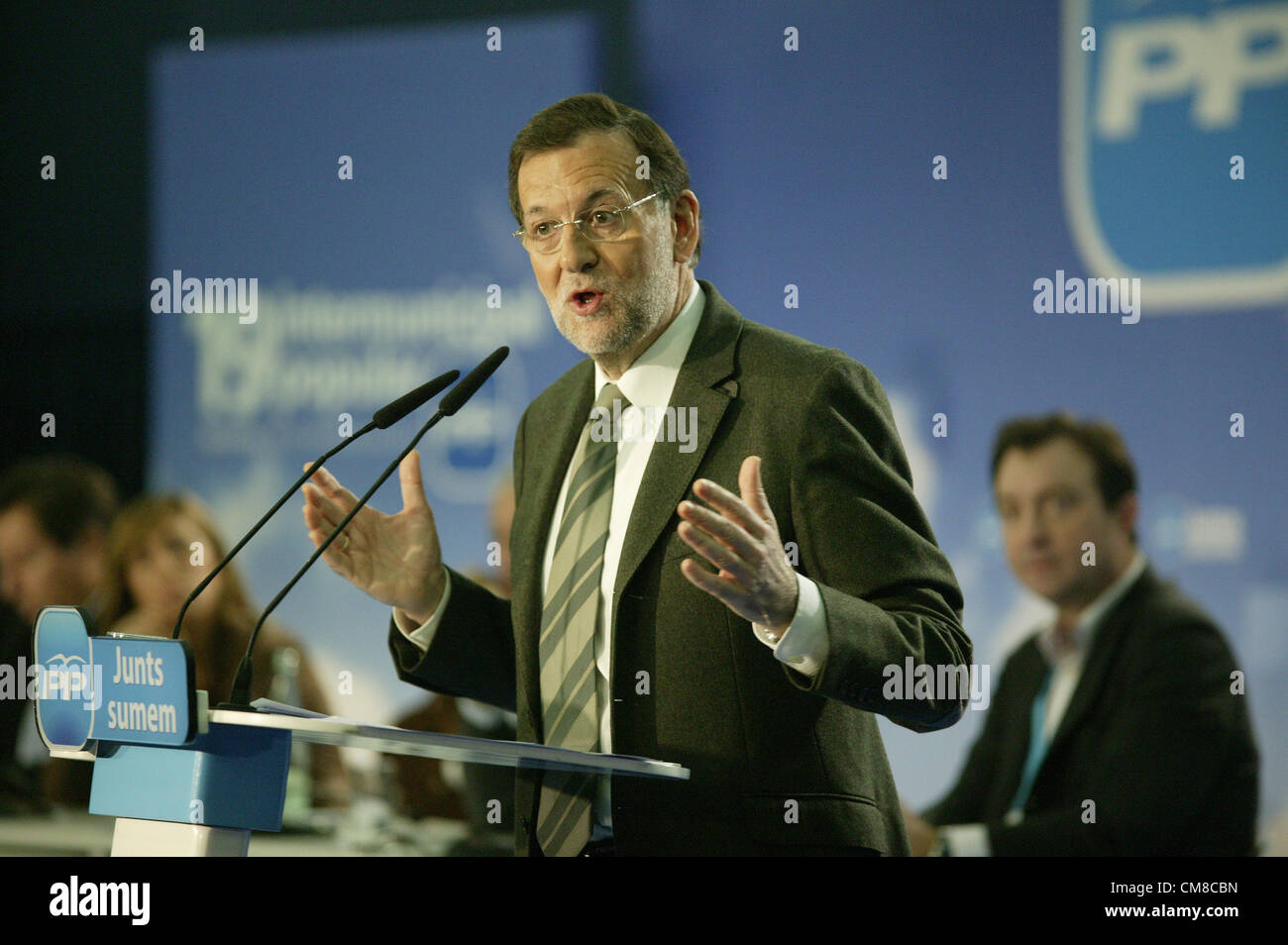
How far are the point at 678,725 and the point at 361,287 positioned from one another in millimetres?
3406

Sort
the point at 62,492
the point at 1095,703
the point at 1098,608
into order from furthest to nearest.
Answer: the point at 62,492
the point at 1098,608
the point at 1095,703

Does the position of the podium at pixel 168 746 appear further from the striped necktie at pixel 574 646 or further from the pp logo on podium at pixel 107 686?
the striped necktie at pixel 574 646

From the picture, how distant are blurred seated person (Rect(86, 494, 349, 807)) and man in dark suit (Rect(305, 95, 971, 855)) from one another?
2708 millimetres

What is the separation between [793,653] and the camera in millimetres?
1762

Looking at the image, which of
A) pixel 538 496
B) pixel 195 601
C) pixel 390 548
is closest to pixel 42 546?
pixel 195 601

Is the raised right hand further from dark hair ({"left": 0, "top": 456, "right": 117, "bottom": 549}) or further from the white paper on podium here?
dark hair ({"left": 0, "top": 456, "right": 117, "bottom": 549})

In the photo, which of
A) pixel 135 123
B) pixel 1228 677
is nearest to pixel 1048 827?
pixel 1228 677

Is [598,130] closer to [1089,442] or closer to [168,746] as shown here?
[168,746]

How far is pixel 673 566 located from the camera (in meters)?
2.04

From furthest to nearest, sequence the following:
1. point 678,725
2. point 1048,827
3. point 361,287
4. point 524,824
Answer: point 361,287 → point 1048,827 → point 524,824 → point 678,725

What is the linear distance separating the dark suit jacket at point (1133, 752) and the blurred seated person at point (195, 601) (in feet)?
7.57

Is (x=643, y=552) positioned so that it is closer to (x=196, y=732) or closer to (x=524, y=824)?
(x=524, y=824)

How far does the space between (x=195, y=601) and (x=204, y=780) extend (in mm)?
3650

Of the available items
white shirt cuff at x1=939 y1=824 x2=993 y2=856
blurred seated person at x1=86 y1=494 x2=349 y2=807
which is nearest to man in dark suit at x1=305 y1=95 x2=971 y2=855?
white shirt cuff at x1=939 y1=824 x2=993 y2=856
